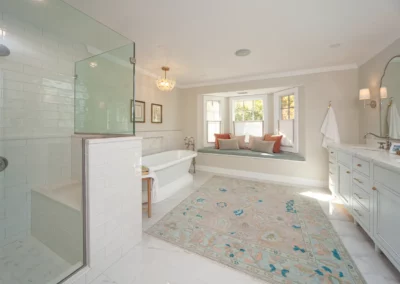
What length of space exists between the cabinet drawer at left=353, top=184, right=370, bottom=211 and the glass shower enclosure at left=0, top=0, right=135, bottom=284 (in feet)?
8.43

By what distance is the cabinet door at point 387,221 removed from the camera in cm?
127

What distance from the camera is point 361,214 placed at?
5.82ft

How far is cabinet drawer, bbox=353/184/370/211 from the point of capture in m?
1.67

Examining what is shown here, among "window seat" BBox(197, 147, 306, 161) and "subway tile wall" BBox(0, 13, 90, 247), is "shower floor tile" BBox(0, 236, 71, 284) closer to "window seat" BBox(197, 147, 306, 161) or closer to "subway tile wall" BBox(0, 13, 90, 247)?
"subway tile wall" BBox(0, 13, 90, 247)

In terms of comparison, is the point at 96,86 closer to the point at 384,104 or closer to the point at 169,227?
the point at 169,227

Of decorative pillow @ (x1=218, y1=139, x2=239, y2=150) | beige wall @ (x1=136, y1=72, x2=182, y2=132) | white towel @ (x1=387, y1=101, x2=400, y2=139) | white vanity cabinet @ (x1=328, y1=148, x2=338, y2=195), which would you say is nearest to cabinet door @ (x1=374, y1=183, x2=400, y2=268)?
white vanity cabinet @ (x1=328, y1=148, x2=338, y2=195)

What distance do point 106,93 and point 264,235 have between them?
8.19ft

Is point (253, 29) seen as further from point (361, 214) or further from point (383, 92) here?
point (361, 214)

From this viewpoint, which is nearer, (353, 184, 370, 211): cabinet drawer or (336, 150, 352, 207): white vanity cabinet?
(353, 184, 370, 211): cabinet drawer

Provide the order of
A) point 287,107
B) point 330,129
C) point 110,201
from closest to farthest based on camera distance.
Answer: point 110,201, point 330,129, point 287,107

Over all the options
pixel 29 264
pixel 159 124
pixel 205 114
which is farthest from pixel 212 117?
pixel 29 264

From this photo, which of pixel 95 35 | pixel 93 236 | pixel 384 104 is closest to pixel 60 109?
pixel 95 35

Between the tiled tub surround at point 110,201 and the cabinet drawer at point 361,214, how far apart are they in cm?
231

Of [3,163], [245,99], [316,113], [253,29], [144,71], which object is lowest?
[3,163]
